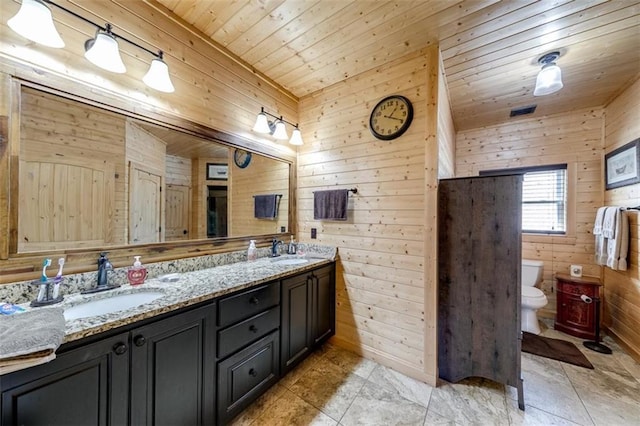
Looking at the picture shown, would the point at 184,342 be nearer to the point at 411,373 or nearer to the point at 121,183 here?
the point at 121,183

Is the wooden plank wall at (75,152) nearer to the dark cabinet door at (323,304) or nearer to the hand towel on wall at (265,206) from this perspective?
the hand towel on wall at (265,206)

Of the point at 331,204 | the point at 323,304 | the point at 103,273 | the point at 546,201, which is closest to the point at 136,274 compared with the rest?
the point at 103,273

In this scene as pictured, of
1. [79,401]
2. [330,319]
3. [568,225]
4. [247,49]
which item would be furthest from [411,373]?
[247,49]

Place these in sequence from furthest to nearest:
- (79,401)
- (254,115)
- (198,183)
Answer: (254,115), (198,183), (79,401)

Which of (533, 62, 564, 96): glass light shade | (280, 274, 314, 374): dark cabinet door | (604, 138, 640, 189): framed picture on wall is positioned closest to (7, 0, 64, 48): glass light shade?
(280, 274, 314, 374): dark cabinet door

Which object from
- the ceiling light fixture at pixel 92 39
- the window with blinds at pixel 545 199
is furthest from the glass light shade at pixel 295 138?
the window with blinds at pixel 545 199

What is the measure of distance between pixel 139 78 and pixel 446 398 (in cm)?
310

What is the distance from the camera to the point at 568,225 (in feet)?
10.1

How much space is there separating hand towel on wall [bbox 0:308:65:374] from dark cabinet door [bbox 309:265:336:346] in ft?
5.15

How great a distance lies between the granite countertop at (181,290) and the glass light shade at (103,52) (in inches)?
48.9

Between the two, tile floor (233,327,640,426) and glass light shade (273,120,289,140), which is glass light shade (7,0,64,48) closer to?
glass light shade (273,120,289,140)

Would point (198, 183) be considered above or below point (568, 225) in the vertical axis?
above

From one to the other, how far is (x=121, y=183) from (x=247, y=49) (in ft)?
4.85

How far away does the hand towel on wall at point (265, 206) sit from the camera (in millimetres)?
2460
